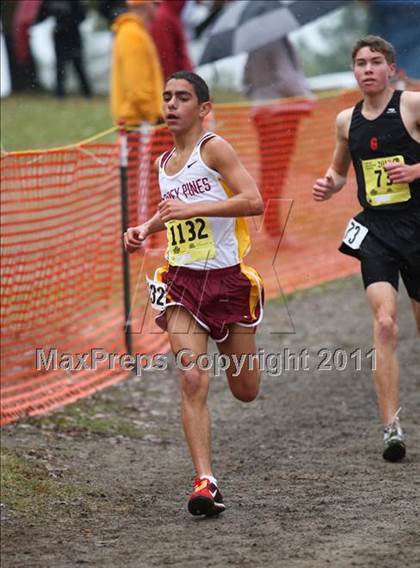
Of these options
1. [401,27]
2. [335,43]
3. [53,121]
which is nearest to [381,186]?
[401,27]

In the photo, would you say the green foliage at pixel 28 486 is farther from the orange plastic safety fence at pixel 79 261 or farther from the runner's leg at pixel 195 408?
the orange plastic safety fence at pixel 79 261

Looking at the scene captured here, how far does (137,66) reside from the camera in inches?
460

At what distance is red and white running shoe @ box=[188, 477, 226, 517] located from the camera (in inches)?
231

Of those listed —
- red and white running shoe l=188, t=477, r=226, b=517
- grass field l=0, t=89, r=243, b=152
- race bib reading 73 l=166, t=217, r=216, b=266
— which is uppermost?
grass field l=0, t=89, r=243, b=152

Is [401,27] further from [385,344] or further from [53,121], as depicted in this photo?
[53,121]

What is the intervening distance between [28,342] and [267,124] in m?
4.34

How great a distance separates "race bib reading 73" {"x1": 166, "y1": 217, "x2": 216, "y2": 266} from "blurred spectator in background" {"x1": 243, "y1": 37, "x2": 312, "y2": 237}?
590cm

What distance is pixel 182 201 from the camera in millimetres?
6211

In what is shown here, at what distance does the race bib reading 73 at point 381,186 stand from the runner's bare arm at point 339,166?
0.83 feet

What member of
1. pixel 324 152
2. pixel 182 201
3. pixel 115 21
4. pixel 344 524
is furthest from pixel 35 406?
pixel 324 152

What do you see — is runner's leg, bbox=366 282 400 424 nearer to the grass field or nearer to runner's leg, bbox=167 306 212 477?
runner's leg, bbox=167 306 212 477

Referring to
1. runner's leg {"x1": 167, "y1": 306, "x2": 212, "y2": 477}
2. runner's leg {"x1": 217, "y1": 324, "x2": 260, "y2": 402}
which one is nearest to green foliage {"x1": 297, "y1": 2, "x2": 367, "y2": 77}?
runner's leg {"x1": 217, "y1": 324, "x2": 260, "y2": 402}

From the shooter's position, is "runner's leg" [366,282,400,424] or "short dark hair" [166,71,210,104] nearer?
"short dark hair" [166,71,210,104]

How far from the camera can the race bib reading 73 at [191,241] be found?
6.25 metres
